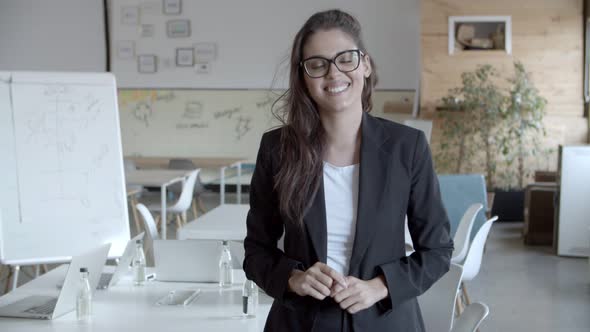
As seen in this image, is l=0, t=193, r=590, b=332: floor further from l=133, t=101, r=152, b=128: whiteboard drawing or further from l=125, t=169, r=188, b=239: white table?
l=133, t=101, r=152, b=128: whiteboard drawing

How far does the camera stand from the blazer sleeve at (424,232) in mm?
1508

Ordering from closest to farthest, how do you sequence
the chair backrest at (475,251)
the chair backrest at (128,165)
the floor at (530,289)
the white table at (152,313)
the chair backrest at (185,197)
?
the white table at (152,313) → the chair backrest at (475,251) → the floor at (530,289) → the chair backrest at (185,197) → the chair backrest at (128,165)

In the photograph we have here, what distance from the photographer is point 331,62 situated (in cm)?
153

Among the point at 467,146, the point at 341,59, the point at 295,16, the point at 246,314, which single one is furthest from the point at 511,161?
the point at 341,59

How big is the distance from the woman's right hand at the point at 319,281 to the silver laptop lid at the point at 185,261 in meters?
1.24

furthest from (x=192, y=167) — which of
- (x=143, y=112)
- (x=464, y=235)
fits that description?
(x=464, y=235)

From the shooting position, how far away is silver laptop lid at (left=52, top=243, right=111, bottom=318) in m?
2.24

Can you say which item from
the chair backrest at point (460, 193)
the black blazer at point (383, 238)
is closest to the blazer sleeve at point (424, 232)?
the black blazer at point (383, 238)

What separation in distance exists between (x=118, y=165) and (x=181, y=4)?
7.22 metres

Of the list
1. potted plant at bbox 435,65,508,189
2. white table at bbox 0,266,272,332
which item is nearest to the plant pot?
potted plant at bbox 435,65,508,189

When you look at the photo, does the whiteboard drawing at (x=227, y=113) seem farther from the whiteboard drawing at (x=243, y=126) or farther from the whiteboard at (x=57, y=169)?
the whiteboard at (x=57, y=169)

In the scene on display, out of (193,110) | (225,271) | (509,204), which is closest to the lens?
(225,271)

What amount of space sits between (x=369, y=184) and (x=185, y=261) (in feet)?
4.52

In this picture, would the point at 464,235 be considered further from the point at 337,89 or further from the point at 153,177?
the point at 153,177
